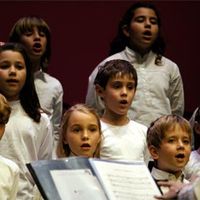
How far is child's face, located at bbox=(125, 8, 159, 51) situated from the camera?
11.6 ft

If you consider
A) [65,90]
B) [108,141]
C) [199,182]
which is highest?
[199,182]

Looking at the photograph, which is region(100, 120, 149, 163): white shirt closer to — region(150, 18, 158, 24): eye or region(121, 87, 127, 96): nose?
region(121, 87, 127, 96): nose

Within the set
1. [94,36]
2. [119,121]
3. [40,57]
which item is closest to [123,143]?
[119,121]

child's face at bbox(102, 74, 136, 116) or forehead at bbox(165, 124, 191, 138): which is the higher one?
child's face at bbox(102, 74, 136, 116)

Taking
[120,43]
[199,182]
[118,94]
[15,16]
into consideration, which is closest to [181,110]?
[120,43]

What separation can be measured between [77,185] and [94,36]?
9.13ft

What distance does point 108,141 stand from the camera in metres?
2.85

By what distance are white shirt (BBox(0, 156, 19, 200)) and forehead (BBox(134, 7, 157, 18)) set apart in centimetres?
141

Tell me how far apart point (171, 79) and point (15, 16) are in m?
1.41

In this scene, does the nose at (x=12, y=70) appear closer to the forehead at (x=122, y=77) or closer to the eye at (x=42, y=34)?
the forehead at (x=122, y=77)

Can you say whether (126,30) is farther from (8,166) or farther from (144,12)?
(8,166)

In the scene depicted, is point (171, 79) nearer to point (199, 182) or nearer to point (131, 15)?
point (131, 15)

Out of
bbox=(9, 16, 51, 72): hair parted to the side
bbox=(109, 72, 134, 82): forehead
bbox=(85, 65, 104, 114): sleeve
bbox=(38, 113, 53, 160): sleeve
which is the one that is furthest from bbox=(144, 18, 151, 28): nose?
bbox=(38, 113, 53, 160): sleeve

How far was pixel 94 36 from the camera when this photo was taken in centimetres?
462
